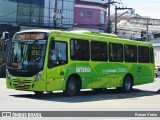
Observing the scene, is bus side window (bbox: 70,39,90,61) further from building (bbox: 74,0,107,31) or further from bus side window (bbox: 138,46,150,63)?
building (bbox: 74,0,107,31)

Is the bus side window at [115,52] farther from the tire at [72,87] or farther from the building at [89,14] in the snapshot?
the building at [89,14]

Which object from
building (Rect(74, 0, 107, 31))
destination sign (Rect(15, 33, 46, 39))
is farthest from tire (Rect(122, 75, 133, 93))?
building (Rect(74, 0, 107, 31))

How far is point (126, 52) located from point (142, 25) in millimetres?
73867

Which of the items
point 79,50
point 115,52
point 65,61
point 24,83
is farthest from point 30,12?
point 24,83

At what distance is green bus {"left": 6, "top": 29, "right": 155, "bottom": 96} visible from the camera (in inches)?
695

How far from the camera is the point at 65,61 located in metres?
18.6

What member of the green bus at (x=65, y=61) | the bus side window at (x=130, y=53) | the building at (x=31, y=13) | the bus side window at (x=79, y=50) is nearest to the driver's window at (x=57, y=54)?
the green bus at (x=65, y=61)

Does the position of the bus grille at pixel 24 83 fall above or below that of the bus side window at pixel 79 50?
below

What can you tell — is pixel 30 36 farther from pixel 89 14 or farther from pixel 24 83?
pixel 89 14

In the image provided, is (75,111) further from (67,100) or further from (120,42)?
(120,42)

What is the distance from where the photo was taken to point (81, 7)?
2613 inches

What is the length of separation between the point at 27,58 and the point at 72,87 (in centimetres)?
260

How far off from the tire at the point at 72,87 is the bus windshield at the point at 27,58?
6.46 feet

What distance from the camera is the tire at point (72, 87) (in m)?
18.9
